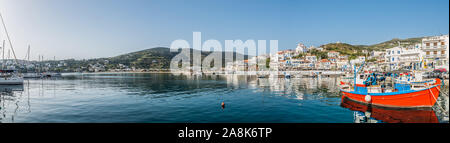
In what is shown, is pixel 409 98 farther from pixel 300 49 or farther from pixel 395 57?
pixel 300 49

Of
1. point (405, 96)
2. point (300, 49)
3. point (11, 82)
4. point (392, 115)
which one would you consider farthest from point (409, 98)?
point (300, 49)

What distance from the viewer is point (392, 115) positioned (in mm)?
12898

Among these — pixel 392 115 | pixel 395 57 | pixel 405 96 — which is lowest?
pixel 392 115

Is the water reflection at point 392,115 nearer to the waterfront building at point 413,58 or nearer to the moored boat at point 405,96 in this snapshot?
the moored boat at point 405,96

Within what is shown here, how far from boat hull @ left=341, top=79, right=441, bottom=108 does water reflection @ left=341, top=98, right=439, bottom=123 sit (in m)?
0.43

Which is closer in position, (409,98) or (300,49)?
(409,98)

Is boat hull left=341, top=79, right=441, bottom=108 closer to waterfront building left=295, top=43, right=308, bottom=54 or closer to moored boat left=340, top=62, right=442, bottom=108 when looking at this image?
moored boat left=340, top=62, right=442, bottom=108

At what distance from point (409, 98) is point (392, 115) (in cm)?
257

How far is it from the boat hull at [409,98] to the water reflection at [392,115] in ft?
1.40
